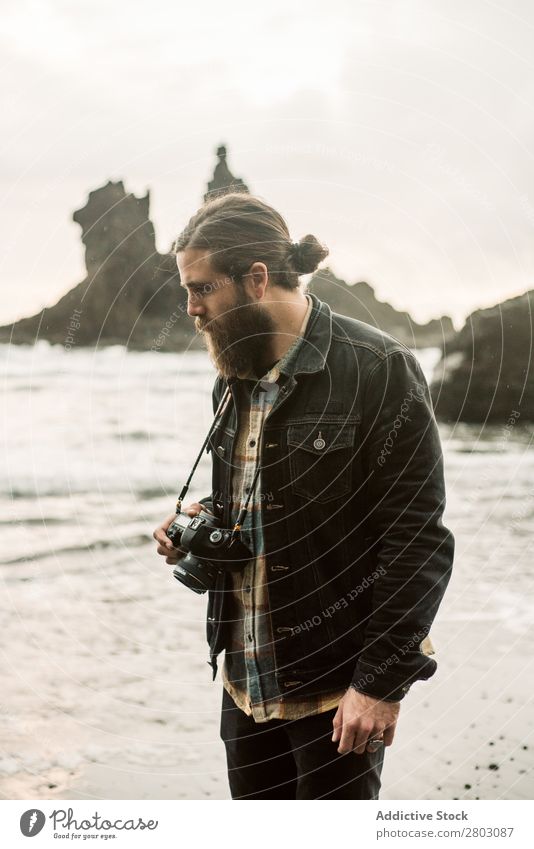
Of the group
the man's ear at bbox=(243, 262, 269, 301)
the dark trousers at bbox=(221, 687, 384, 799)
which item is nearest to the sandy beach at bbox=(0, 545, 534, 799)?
the dark trousers at bbox=(221, 687, 384, 799)

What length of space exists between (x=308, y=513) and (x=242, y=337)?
1.24 ft

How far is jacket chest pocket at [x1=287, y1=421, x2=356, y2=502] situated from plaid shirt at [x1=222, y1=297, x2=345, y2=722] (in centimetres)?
8

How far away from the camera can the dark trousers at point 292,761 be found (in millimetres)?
1548

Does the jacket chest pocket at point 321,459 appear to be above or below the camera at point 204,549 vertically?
above

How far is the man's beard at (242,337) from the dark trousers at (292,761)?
0.66 metres

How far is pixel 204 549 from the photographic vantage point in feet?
5.31

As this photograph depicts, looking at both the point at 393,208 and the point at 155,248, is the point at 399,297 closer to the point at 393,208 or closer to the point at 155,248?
the point at 393,208

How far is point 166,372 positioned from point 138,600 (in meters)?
1.09

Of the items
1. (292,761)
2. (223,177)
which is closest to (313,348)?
(292,761)

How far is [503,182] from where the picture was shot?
2.55 m

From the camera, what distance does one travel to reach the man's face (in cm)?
163

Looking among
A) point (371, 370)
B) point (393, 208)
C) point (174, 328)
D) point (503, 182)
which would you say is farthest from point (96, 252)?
point (371, 370)

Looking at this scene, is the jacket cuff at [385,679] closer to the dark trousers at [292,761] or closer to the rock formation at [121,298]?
the dark trousers at [292,761]

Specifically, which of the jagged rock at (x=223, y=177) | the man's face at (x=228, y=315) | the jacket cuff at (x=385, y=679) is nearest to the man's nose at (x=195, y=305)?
the man's face at (x=228, y=315)
